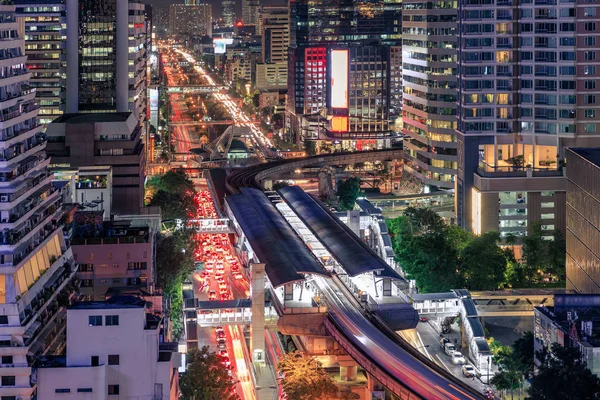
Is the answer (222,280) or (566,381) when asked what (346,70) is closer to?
(222,280)

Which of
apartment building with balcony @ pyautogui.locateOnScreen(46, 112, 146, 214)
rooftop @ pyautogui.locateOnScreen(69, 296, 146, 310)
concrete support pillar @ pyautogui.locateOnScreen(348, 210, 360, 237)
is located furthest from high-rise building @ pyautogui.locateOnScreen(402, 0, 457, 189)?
rooftop @ pyautogui.locateOnScreen(69, 296, 146, 310)

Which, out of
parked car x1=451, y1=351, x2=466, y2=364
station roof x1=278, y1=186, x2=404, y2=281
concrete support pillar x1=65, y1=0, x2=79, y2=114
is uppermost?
concrete support pillar x1=65, y1=0, x2=79, y2=114

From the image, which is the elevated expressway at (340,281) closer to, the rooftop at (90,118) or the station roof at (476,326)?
the station roof at (476,326)

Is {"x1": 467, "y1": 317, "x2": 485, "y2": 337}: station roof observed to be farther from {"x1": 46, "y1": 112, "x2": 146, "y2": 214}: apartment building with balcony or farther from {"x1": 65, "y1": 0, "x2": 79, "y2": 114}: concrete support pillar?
{"x1": 65, "y1": 0, "x2": 79, "y2": 114}: concrete support pillar

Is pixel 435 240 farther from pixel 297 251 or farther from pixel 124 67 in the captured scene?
pixel 124 67

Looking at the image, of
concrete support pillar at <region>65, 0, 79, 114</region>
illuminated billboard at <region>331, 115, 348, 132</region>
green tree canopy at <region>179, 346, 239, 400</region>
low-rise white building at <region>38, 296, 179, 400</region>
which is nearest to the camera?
low-rise white building at <region>38, 296, 179, 400</region>

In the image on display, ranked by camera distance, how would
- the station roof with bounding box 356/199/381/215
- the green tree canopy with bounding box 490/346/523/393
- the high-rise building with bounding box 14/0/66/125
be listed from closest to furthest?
the green tree canopy with bounding box 490/346/523/393 < the station roof with bounding box 356/199/381/215 < the high-rise building with bounding box 14/0/66/125

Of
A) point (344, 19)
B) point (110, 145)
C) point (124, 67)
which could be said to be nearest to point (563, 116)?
point (110, 145)

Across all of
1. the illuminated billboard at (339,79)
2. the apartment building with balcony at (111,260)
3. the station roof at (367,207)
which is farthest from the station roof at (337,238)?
the illuminated billboard at (339,79)
